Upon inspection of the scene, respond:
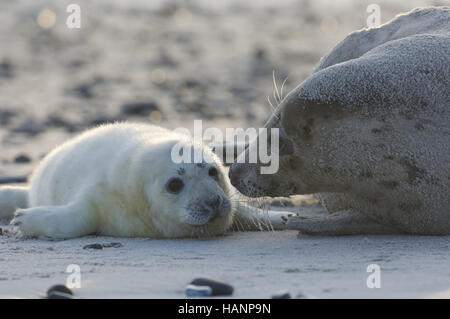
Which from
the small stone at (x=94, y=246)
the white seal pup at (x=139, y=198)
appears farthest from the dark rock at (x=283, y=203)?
the small stone at (x=94, y=246)

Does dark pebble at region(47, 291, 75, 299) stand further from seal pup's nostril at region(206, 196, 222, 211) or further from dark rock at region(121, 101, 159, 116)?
dark rock at region(121, 101, 159, 116)

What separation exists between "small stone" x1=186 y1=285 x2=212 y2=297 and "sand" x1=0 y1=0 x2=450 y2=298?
0.06m

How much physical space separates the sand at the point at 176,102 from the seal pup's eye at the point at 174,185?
299 mm

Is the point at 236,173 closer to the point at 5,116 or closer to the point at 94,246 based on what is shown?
the point at 94,246

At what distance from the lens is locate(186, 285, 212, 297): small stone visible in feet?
11.1

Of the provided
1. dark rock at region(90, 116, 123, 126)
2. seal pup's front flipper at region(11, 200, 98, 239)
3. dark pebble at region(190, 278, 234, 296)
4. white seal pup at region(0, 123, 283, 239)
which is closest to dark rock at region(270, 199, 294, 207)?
white seal pup at region(0, 123, 283, 239)

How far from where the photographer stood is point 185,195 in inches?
199

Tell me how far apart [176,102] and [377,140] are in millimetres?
7393

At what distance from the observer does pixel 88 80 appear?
42.4 ft

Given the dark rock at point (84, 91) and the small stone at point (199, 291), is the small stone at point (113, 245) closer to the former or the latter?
the small stone at point (199, 291)

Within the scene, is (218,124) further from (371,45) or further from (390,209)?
(390,209)

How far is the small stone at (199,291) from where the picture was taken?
3371mm

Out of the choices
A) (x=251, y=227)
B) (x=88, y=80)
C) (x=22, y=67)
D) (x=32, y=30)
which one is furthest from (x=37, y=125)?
(x=32, y=30)

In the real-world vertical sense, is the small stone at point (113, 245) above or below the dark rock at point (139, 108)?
below
